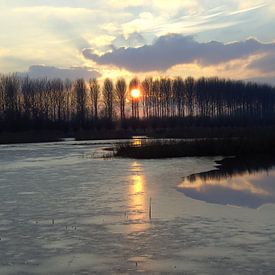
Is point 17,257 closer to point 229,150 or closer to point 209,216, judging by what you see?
point 209,216

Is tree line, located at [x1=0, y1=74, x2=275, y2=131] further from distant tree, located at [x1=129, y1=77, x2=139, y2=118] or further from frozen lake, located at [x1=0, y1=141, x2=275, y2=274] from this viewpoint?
frozen lake, located at [x1=0, y1=141, x2=275, y2=274]

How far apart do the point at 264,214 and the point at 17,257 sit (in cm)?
541

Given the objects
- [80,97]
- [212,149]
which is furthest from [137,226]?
[80,97]

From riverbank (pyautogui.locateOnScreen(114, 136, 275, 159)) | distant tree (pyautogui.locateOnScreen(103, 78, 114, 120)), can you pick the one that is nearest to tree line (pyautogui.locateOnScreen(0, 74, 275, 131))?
distant tree (pyautogui.locateOnScreen(103, 78, 114, 120))

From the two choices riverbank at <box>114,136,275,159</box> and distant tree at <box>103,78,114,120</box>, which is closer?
riverbank at <box>114,136,275,159</box>

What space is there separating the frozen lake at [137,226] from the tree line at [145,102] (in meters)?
57.0

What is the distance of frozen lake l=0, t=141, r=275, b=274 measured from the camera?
20.5 feet

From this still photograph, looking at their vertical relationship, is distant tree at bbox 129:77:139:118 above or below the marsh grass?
above

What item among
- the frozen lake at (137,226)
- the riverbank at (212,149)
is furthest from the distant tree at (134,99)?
the frozen lake at (137,226)

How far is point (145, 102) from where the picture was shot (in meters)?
94.0

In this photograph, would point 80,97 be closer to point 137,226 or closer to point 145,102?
point 145,102

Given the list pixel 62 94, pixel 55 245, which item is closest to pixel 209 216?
pixel 55 245

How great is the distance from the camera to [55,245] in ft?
24.0

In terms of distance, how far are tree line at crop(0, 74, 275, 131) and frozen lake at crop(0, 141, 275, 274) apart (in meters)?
57.0
